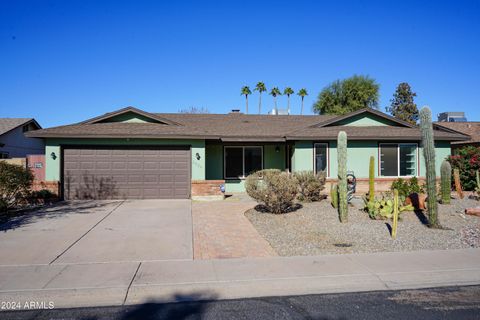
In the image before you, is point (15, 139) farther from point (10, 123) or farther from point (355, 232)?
point (355, 232)

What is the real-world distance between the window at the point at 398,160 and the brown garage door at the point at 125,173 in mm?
9131

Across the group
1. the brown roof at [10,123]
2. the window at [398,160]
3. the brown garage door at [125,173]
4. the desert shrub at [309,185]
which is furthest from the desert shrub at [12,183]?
the brown roof at [10,123]

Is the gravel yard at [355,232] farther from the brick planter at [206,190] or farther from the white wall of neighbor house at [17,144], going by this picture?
the white wall of neighbor house at [17,144]

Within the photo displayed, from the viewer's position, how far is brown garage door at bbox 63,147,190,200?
50.1 feet

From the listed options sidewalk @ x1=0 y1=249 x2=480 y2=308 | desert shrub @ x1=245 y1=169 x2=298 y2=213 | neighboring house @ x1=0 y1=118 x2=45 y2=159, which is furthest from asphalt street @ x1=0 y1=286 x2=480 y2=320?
neighboring house @ x1=0 y1=118 x2=45 y2=159

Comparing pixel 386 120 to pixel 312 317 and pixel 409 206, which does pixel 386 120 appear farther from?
pixel 312 317

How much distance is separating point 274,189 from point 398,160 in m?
8.88

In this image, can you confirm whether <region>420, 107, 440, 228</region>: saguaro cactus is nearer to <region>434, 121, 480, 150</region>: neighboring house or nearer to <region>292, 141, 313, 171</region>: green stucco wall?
<region>292, 141, 313, 171</region>: green stucco wall

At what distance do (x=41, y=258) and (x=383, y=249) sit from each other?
6.72 metres

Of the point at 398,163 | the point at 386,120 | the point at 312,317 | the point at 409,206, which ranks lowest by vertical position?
the point at 312,317

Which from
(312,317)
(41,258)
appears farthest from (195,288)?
(41,258)

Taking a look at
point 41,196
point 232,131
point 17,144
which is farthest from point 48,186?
point 17,144

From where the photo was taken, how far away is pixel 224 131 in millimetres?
17906

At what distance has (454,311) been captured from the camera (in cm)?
480
